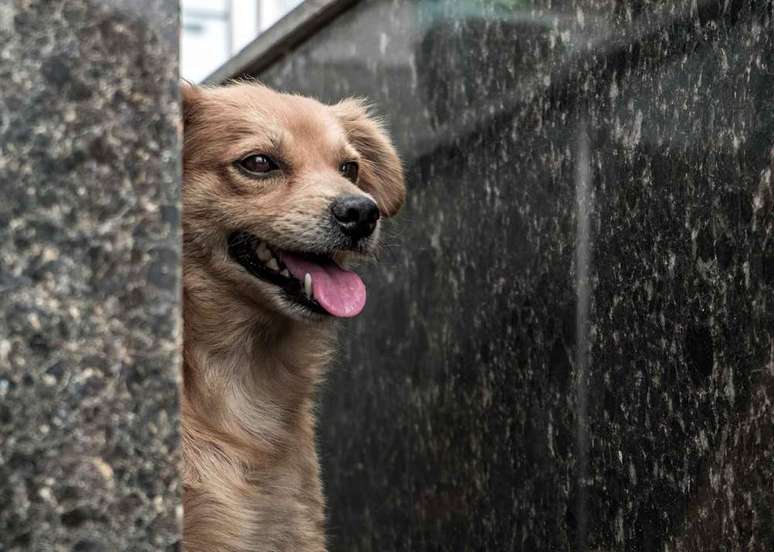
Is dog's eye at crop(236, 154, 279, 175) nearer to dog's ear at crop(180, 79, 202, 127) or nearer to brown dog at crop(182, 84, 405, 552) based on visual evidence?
brown dog at crop(182, 84, 405, 552)

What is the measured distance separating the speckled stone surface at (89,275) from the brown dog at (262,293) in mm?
1009

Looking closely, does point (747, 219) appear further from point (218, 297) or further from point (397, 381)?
point (397, 381)

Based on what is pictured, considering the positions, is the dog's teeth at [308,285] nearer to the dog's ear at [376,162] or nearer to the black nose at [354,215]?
the black nose at [354,215]

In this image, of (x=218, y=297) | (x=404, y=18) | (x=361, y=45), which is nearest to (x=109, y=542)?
(x=218, y=297)

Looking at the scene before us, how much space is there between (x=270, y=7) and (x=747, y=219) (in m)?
5.44

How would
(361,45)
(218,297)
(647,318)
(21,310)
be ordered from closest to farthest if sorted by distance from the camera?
(21,310)
(647,318)
(218,297)
(361,45)

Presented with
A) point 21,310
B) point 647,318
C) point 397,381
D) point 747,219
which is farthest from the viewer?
point 397,381

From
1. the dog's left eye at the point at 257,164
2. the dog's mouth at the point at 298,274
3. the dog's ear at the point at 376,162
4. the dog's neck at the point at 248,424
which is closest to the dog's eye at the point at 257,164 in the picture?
the dog's left eye at the point at 257,164

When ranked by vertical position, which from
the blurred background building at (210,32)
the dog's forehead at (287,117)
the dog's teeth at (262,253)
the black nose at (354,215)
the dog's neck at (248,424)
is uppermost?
the blurred background building at (210,32)

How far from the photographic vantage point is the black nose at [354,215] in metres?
3.13

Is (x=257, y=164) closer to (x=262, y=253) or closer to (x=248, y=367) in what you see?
(x=262, y=253)

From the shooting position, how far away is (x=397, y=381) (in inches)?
178

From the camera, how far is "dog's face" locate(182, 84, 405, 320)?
10.2 ft

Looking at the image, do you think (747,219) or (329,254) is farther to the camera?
(329,254)
